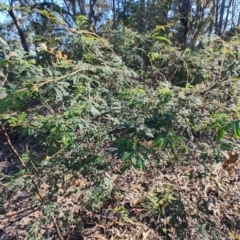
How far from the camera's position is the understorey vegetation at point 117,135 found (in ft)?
3.84

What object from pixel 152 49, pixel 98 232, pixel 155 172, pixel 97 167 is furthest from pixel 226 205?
pixel 152 49

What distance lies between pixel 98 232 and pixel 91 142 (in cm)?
93

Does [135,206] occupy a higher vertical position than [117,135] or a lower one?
lower

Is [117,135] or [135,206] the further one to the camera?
[135,206]

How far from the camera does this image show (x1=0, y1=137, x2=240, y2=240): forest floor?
177 centimetres

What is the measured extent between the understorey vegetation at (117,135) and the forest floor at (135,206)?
0.01 metres

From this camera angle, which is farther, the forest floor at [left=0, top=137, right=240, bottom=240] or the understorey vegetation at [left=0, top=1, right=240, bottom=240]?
the forest floor at [left=0, top=137, right=240, bottom=240]

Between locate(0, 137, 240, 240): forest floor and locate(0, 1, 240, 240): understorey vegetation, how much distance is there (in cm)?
1

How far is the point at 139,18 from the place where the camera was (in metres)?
6.77

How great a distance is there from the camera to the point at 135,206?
2.28 m

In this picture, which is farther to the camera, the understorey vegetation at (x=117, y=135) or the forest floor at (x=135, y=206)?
the forest floor at (x=135, y=206)

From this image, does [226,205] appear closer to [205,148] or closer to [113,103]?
[205,148]

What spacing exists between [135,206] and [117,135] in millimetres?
1006

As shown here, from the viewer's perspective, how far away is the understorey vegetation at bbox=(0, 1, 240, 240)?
1169 millimetres
